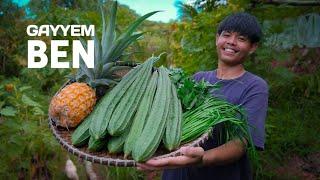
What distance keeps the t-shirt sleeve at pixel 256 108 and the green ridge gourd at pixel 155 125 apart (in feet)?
1.14

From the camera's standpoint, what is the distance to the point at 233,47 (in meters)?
2.16

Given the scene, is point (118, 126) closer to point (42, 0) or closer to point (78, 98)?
point (78, 98)

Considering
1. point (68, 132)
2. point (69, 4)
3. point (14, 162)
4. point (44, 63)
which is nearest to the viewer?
point (68, 132)

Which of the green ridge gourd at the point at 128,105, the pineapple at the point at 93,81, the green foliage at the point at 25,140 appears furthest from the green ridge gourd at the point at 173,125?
the green foliage at the point at 25,140

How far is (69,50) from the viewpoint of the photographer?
21.6 ft

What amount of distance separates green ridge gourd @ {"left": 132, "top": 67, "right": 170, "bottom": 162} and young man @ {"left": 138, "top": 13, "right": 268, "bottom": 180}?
0.23 metres

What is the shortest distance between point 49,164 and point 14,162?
414mm

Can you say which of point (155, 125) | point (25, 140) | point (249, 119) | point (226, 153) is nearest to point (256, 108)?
point (249, 119)

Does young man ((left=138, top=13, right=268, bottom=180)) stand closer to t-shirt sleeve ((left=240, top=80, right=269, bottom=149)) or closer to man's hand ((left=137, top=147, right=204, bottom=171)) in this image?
t-shirt sleeve ((left=240, top=80, right=269, bottom=149))

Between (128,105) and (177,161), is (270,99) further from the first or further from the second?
(177,161)

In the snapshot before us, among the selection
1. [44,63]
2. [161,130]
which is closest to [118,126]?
[161,130]

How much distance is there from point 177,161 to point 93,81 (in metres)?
0.52

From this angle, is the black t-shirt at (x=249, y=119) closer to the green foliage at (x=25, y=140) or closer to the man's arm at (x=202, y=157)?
the man's arm at (x=202, y=157)

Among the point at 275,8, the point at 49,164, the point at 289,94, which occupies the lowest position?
the point at 49,164
